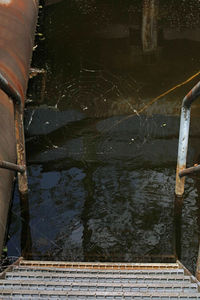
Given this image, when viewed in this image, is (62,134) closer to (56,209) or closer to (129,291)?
(56,209)

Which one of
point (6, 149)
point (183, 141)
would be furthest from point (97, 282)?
point (183, 141)

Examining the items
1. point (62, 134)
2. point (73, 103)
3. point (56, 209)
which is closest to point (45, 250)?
point (56, 209)

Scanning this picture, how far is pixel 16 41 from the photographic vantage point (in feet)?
17.8

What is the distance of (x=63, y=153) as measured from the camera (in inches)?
215

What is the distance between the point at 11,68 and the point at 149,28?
151 inches

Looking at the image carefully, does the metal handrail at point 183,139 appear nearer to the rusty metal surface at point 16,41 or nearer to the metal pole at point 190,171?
the metal pole at point 190,171

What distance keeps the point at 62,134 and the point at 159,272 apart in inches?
116

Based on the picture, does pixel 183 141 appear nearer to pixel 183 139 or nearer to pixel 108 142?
pixel 183 139

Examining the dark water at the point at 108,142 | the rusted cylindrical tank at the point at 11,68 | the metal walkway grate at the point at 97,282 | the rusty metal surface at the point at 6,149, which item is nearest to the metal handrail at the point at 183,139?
the dark water at the point at 108,142

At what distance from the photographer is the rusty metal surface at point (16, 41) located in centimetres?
482

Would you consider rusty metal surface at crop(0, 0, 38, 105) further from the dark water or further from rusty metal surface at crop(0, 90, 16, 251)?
the dark water

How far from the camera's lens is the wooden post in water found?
7832mm

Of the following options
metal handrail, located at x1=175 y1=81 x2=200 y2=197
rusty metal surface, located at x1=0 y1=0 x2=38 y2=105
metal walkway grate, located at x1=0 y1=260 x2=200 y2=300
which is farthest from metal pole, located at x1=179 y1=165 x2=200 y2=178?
rusty metal surface, located at x1=0 y1=0 x2=38 y2=105

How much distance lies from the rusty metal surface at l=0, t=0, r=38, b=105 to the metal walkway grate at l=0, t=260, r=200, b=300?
79.2 inches
